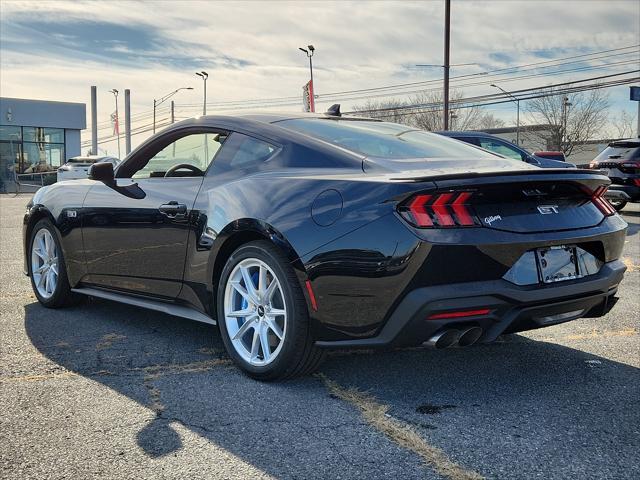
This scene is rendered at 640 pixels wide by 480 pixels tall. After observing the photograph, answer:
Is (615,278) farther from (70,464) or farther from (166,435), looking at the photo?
(70,464)

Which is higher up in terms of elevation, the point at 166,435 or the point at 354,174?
the point at 354,174

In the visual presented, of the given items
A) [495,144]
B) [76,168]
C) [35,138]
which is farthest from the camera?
[35,138]

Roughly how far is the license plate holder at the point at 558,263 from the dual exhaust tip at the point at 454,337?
16.6 inches

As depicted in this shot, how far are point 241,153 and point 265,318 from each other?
985 millimetres

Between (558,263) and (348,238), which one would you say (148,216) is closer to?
(348,238)

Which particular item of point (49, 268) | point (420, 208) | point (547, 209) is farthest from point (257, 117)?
point (49, 268)

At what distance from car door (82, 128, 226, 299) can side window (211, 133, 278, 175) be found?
0.10 metres

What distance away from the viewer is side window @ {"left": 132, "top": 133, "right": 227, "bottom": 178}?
4.15 meters

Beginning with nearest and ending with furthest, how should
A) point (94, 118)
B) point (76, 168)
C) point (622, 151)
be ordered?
point (622, 151), point (76, 168), point (94, 118)

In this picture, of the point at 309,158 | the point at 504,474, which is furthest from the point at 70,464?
the point at 309,158

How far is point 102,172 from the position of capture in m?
4.53

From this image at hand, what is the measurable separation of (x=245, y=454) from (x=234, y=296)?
1172mm

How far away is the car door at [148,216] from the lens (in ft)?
13.4

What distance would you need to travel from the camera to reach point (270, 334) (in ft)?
11.7
